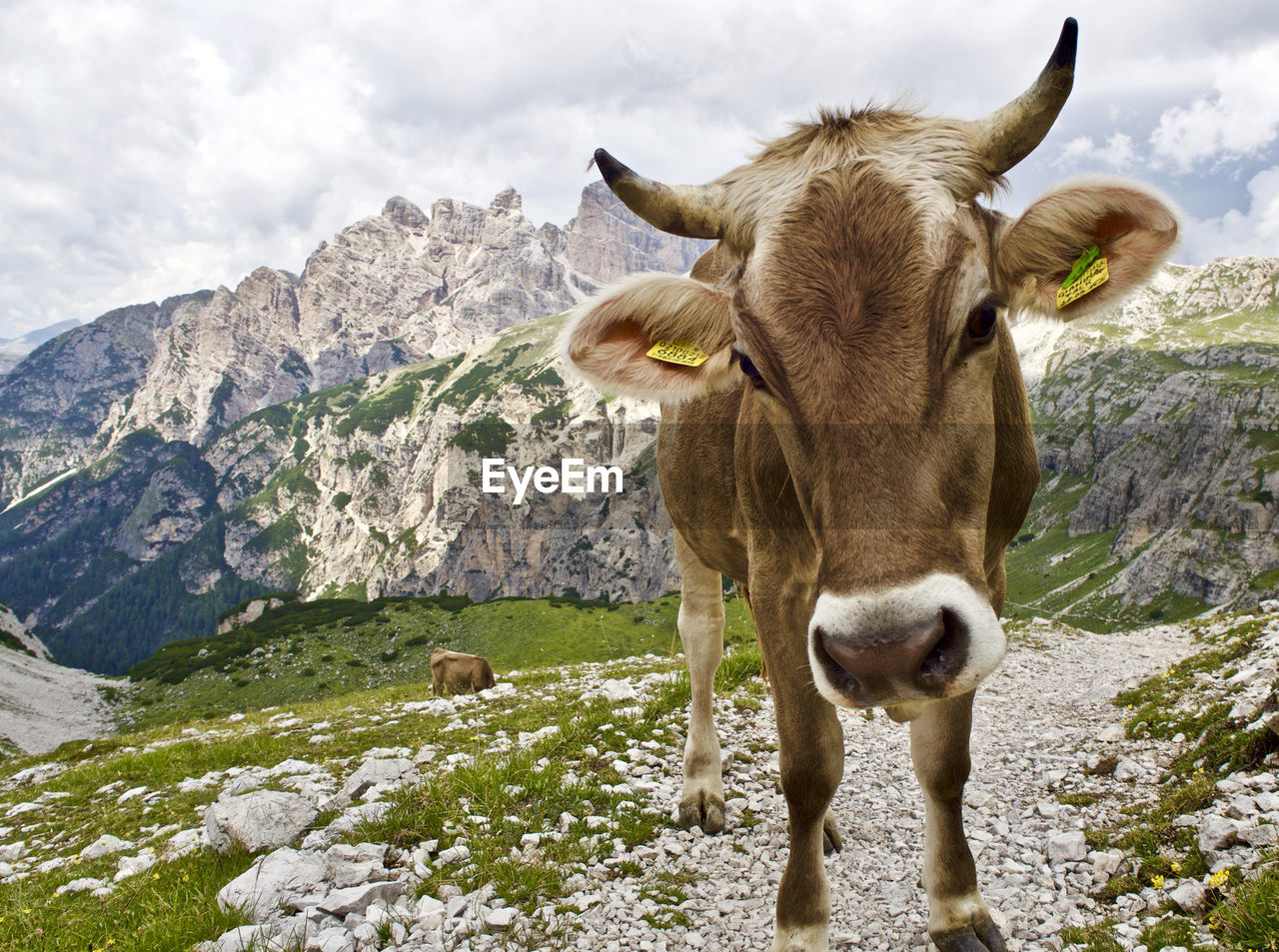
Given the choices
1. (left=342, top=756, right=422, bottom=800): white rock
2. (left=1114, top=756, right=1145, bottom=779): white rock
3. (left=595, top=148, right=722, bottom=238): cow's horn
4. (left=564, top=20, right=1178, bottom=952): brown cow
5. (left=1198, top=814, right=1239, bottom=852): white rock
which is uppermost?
(left=595, top=148, right=722, bottom=238): cow's horn

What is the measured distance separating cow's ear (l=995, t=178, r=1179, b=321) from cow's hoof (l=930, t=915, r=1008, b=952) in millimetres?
3647

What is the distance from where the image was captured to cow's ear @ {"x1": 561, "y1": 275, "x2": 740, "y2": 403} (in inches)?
138

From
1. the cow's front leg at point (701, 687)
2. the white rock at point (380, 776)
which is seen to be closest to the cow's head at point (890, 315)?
the cow's front leg at point (701, 687)

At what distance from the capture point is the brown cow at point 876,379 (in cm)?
242

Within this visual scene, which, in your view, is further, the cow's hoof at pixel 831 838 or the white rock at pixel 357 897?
the cow's hoof at pixel 831 838

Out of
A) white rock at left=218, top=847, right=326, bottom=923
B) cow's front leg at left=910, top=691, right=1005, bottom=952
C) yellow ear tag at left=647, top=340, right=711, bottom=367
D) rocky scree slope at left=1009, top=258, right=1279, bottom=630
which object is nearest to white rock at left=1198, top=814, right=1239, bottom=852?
cow's front leg at left=910, top=691, right=1005, bottom=952

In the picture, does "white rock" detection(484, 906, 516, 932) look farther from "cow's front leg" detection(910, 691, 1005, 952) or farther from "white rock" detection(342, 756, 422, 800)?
"cow's front leg" detection(910, 691, 1005, 952)

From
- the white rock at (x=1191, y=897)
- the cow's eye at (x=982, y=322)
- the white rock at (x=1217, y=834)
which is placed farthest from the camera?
the white rock at (x=1217, y=834)

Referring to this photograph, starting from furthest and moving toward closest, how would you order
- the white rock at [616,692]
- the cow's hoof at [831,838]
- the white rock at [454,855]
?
1. the white rock at [616,692]
2. the cow's hoof at [831,838]
3. the white rock at [454,855]

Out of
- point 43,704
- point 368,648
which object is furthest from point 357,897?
point 43,704

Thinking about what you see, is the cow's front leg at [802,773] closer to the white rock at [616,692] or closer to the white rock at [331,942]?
the white rock at [331,942]

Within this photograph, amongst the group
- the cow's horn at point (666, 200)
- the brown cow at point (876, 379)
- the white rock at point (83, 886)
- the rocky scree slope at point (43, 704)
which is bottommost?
the rocky scree slope at point (43, 704)

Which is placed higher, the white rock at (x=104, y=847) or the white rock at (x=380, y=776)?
the white rock at (x=380, y=776)

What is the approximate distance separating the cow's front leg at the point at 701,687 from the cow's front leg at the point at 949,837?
1.98 m
